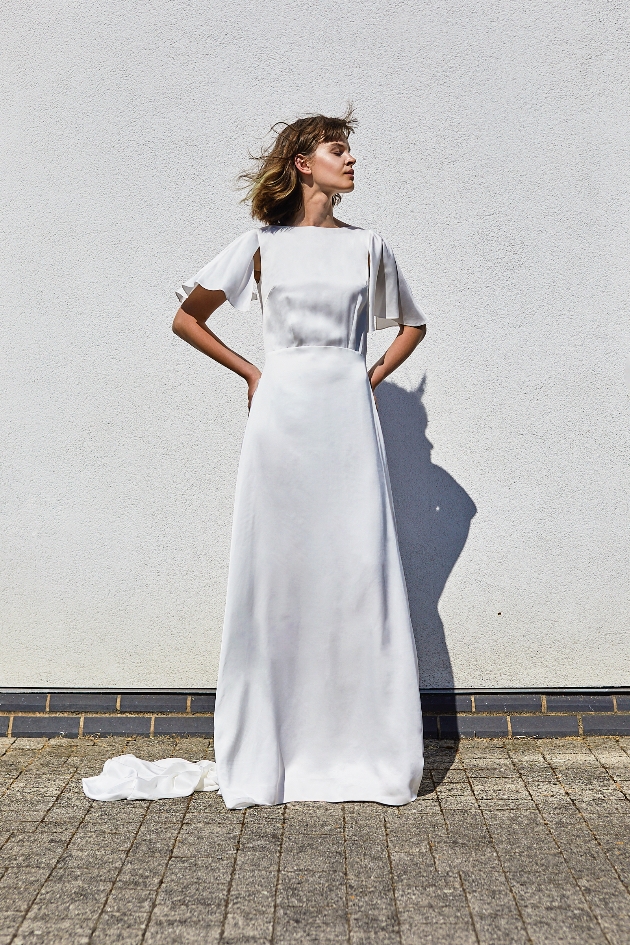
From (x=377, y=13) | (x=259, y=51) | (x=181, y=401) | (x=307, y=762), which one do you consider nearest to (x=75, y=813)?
(x=307, y=762)

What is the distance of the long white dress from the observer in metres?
3.53

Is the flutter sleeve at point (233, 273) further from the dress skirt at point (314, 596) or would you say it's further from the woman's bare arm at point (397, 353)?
the woman's bare arm at point (397, 353)

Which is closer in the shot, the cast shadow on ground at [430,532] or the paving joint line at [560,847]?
the paving joint line at [560,847]

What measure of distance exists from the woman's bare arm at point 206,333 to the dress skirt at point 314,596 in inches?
3.6

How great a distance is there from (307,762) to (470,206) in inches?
95.4

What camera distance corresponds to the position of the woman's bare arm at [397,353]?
3797 mm

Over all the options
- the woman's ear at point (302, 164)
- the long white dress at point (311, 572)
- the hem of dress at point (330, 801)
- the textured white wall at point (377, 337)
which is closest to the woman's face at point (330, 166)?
the woman's ear at point (302, 164)

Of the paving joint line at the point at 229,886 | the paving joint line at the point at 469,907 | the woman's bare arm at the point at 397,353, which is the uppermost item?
the woman's bare arm at the point at 397,353

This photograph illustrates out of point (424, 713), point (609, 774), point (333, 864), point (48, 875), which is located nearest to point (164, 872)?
point (48, 875)

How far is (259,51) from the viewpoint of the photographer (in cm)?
425

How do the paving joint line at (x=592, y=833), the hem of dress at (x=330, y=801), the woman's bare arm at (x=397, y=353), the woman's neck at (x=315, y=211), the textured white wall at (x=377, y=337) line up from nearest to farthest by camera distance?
the paving joint line at (x=592, y=833), the hem of dress at (x=330, y=801), the woman's neck at (x=315, y=211), the woman's bare arm at (x=397, y=353), the textured white wall at (x=377, y=337)

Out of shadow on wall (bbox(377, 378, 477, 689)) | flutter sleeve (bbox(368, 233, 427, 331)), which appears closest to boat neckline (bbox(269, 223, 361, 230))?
flutter sleeve (bbox(368, 233, 427, 331))

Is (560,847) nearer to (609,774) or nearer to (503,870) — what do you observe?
(503,870)

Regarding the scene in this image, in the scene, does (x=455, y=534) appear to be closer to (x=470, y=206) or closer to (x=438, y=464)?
(x=438, y=464)
